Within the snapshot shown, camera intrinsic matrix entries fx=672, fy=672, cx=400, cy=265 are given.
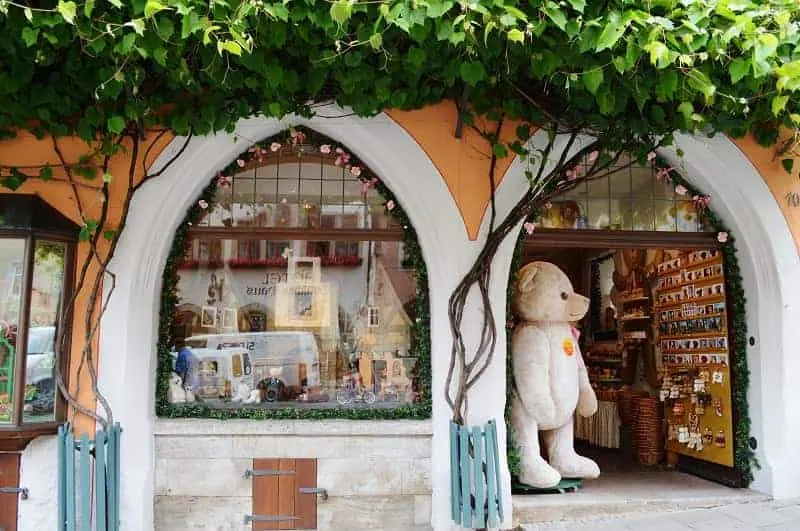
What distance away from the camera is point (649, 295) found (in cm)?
748

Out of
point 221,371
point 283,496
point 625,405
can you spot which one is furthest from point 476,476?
point 625,405

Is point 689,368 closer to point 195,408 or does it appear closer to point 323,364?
point 323,364

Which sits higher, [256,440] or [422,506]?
[256,440]

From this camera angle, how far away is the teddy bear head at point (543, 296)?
19.4ft

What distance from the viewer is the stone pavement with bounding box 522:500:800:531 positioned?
5.02 meters

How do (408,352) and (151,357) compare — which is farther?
(408,352)

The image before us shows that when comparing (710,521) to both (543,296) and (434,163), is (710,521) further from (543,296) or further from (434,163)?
(434,163)

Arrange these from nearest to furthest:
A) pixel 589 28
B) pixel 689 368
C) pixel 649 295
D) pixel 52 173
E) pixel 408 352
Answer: pixel 589 28
pixel 52 173
pixel 408 352
pixel 689 368
pixel 649 295

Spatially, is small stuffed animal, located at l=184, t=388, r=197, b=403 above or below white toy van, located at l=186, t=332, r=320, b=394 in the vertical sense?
below

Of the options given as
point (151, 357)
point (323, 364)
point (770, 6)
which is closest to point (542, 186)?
point (770, 6)

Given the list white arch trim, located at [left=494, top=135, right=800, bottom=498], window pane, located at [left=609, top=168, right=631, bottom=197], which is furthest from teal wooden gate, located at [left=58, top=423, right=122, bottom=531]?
window pane, located at [left=609, top=168, right=631, bottom=197]

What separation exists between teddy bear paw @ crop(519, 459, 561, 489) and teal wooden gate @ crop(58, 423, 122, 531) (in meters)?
3.19

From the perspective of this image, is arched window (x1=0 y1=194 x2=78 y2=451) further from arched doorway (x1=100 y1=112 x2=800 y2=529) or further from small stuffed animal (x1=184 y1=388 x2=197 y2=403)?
small stuffed animal (x1=184 y1=388 x2=197 y2=403)

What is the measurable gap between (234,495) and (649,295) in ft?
Answer: 15.9
